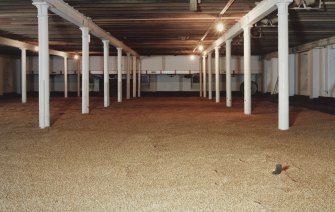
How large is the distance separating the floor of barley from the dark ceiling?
486cm

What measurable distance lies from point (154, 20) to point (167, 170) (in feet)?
34.5

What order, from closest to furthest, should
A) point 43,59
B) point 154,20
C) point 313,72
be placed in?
point 43,59
point 154,20
point 313,72

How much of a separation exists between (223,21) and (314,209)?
12011mm

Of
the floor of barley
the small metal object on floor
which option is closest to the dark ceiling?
the floor of barley

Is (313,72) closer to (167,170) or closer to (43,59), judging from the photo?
(43,59)

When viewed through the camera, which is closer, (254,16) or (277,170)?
(277,170)

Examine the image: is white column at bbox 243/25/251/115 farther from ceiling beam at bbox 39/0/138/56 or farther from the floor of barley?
ceiling beam at bbox 39/0/138/56

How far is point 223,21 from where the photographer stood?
14.7 metres

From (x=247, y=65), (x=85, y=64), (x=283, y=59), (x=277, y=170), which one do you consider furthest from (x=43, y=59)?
(x=277, y=170)

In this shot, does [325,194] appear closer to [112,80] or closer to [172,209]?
[172,209]

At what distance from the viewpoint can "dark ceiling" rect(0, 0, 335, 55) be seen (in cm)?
1192

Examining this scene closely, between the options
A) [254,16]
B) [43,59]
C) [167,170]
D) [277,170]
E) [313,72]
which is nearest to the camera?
[277,170]

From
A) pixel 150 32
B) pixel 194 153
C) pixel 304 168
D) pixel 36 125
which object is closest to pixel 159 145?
pixel 194 153

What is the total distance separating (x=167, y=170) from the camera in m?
4.94
